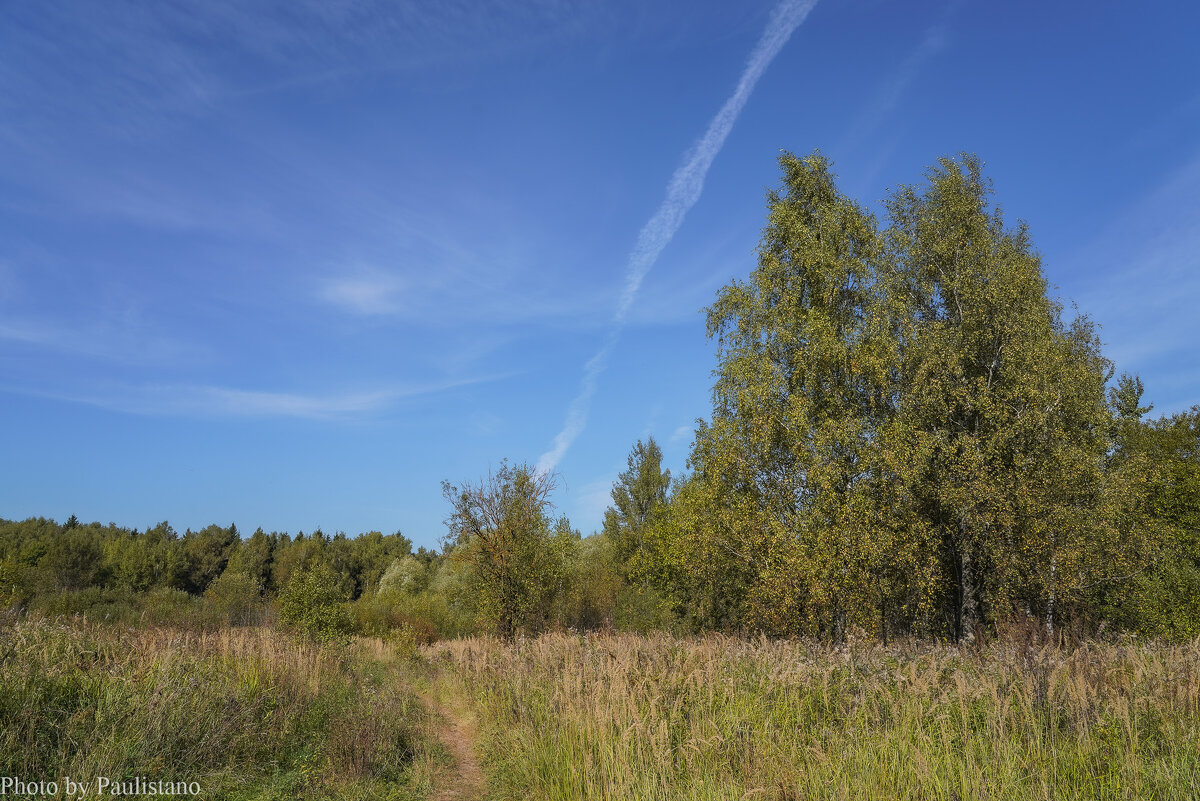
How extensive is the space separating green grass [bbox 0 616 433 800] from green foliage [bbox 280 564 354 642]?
57.3 feet

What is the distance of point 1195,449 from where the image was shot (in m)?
35.1

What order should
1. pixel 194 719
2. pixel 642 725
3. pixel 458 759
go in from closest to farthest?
pixel 642 725 → pixel 194 719 → pixel 458 759

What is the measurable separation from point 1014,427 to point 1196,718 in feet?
54.3

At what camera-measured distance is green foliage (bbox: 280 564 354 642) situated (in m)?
27.8

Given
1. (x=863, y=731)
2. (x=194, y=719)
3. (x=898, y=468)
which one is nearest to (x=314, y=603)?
(x=194, y=719)

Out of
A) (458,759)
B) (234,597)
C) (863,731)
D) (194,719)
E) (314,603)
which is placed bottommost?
(234,597)

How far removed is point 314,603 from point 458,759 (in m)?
21.4

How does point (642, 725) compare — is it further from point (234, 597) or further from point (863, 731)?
point (234, 597)

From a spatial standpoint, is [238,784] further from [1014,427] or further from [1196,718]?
[1014,427]

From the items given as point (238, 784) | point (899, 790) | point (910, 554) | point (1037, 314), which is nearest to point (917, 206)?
point (1037, 314)

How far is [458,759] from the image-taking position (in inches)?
415

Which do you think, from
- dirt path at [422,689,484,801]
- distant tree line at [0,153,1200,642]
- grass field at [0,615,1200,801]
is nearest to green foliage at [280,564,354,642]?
distant tree line at [0,153,1200,642]

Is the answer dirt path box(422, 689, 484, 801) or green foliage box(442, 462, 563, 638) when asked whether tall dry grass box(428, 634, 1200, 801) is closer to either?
dirt path box(422, 689, 484, 801)

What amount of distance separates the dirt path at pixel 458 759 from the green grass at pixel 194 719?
0.33 meters
